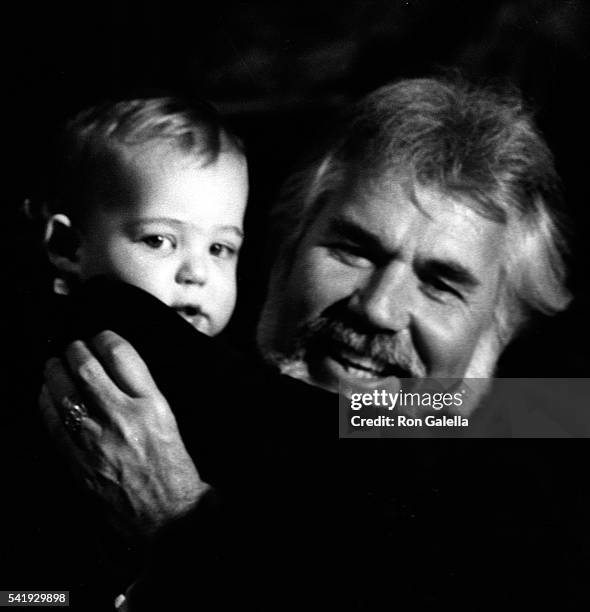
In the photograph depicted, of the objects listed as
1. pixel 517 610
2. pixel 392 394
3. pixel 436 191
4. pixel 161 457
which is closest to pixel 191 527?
pixel 161 457

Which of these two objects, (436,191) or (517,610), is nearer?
(517,610)

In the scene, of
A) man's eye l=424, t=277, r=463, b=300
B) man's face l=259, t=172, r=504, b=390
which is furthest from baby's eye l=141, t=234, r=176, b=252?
→ man's eye l=424, t=277, r=463, b=300

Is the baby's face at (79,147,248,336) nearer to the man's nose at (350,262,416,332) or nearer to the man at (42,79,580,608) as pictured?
the man at (42,79,580,608)

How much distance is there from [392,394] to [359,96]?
52 cm

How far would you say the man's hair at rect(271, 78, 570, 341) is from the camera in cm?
154

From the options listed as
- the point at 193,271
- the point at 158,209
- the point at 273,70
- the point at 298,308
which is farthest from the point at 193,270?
the point at 273,70

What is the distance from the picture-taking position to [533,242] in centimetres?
157

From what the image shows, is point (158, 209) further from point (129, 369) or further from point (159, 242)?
point (129, 369)

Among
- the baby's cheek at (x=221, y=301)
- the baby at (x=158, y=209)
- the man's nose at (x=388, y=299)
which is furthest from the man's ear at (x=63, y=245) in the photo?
the man's nose at (x=388, y=299)

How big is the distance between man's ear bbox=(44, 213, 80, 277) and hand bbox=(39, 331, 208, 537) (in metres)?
0.12

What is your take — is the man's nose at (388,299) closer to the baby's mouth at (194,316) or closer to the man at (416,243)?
the man at (416,243)

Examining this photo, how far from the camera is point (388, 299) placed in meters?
1.51

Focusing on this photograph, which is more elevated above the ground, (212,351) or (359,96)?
(359,96)

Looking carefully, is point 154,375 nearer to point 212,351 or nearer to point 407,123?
point 212,351
